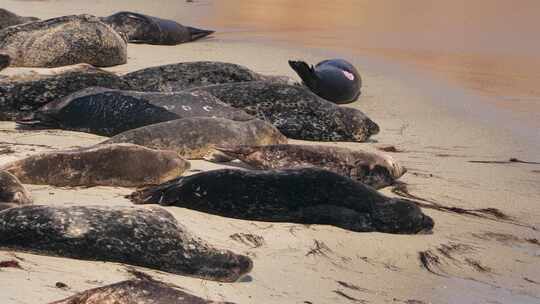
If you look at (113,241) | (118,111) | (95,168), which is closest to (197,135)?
(118,111)

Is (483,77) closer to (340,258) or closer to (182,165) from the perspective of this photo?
(182,165)

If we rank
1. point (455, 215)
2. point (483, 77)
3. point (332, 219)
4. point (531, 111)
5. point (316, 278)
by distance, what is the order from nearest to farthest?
point (316, 278)
point (332, 219)
point (455, 215)
point (531, 111)
point (483, 77)

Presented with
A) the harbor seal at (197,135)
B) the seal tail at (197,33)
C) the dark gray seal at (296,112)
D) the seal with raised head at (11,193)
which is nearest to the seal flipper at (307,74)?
the dark gray seal at (296,112)

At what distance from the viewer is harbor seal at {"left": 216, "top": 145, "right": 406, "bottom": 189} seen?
23.7 feet

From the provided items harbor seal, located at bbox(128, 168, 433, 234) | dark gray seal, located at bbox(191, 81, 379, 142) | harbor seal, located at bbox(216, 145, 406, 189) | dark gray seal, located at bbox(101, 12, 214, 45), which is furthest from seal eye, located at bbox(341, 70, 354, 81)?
harbor seal, located at bbox(128, 168, 433, 234)

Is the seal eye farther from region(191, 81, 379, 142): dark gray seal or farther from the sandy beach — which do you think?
region(191, 81, 379, 142): dark gray seal

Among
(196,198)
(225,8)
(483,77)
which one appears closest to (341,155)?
(196,198)

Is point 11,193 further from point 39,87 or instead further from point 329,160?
point 39,87

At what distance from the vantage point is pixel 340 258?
18.4 feet

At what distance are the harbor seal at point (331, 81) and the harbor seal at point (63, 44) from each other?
99.8 inches

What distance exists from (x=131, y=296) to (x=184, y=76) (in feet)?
20.3

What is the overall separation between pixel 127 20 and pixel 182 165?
323 inches

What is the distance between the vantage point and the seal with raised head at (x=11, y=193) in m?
5.52

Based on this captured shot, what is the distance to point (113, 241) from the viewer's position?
4934 millimetres
